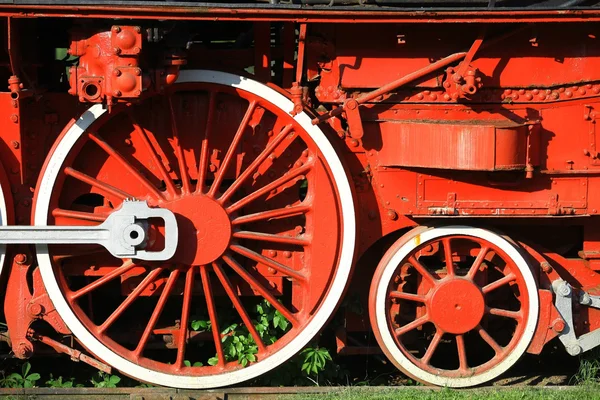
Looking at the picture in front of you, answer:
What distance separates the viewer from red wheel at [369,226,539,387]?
570 cm

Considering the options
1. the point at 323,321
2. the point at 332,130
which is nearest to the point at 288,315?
the point at 323,321

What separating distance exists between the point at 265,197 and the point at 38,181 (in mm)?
1396

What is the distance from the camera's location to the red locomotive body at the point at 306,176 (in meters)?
5.41

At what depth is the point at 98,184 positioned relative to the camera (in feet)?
18.1

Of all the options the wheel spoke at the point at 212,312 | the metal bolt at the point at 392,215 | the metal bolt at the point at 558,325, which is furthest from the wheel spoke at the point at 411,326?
the wheel spoke at the point at 212,312

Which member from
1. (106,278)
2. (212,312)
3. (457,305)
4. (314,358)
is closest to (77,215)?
(106,278)

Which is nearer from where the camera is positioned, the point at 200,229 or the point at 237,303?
the point at 200,229

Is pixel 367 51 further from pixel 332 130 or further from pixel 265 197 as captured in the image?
pixel 265 197

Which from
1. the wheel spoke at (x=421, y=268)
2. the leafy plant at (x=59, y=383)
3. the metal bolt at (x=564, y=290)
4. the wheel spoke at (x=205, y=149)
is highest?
the wheel spoke at (x=205, y=149)

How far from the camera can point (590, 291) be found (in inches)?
235

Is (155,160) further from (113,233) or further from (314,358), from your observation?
(314,358)

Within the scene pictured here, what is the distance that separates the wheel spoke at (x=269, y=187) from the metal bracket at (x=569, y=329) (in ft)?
5.74

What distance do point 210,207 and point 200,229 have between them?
0.49 ft

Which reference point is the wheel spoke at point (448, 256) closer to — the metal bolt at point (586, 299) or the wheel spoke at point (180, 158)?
the metal bolt at point (586, 299)
